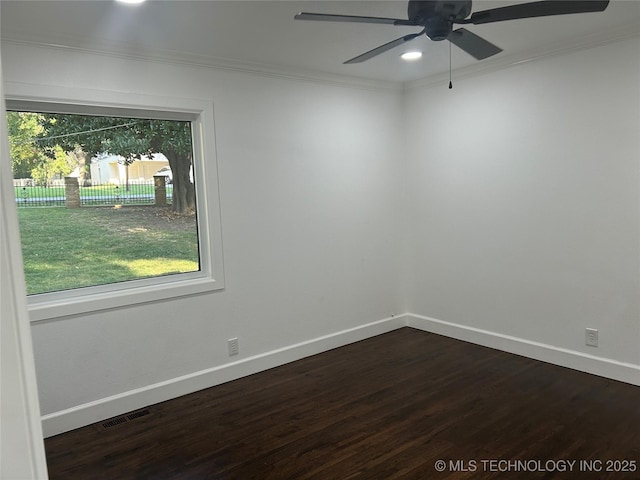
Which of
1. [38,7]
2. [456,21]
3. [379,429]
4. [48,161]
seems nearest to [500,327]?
[379,429]

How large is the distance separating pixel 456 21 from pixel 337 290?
261cm

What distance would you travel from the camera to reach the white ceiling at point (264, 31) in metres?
2.51

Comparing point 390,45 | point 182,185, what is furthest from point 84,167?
point 390,45

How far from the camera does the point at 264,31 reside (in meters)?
2.91

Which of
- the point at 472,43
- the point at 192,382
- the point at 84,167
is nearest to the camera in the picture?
the point at 472,43

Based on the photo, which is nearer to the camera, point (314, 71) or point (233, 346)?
point (233, 346)

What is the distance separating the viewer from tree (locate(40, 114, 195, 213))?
3.06 m

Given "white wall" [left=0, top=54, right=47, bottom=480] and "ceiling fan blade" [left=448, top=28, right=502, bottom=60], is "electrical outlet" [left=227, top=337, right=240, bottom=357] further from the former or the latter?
"white wall" [left=0, top=54, right=47, bottom=480]

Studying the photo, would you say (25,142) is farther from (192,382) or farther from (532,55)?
(532,55)

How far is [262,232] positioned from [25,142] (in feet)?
5.59

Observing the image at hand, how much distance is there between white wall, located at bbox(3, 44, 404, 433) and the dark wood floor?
34 centimetres

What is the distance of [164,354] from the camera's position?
133 inches

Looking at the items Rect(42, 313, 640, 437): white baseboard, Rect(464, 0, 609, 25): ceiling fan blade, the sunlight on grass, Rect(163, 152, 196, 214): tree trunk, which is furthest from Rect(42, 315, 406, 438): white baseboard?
Rect(464, 0, 609, 25): ceiling fan blade

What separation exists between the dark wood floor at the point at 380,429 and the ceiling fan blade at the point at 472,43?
2.16 metres
